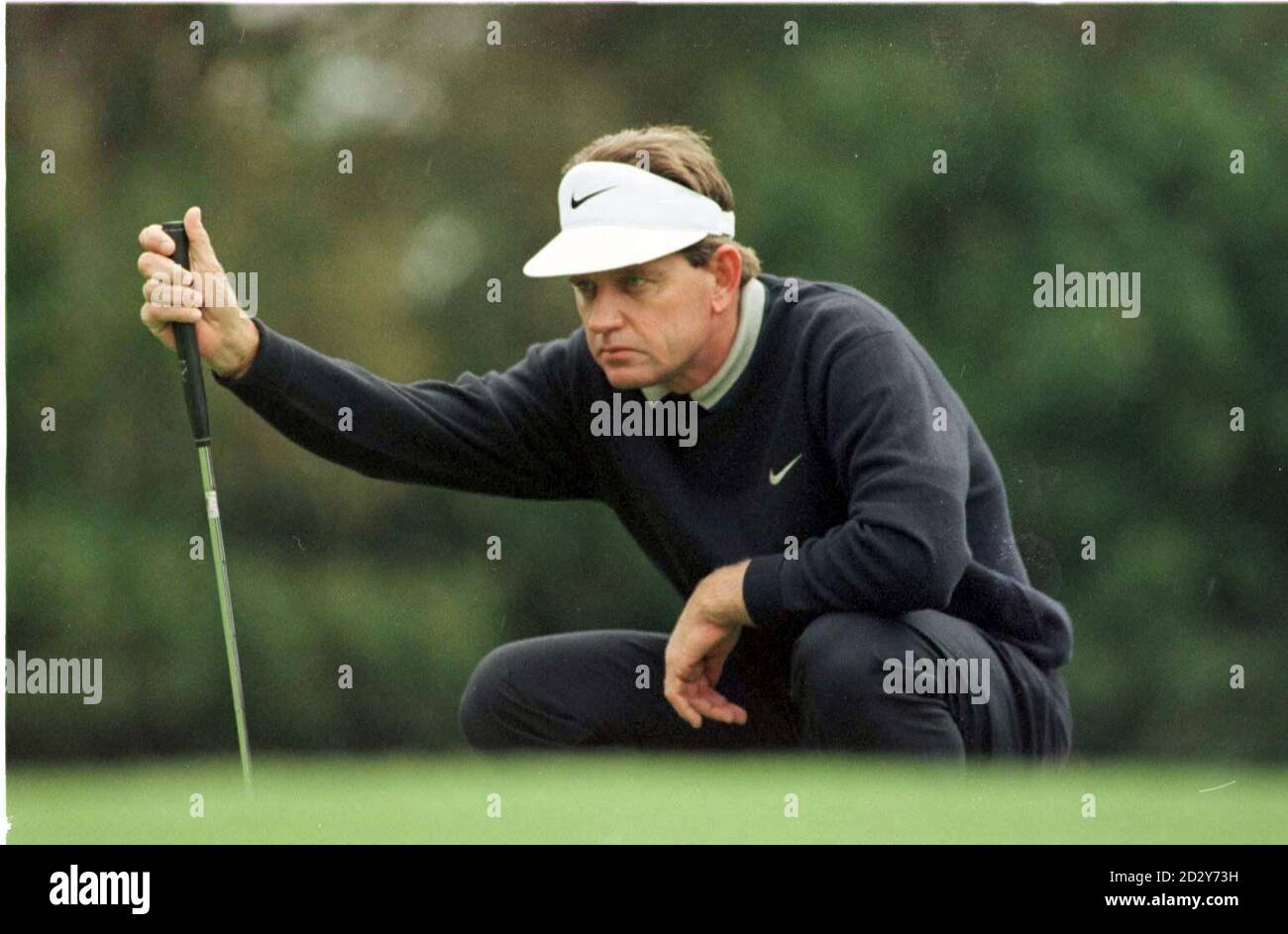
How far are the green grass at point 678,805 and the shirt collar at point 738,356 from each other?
66 cm

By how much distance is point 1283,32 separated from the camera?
432 cm

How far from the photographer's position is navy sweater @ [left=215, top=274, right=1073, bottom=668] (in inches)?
131

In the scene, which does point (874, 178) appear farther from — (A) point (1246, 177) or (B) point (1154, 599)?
(B) point (1154, 599)

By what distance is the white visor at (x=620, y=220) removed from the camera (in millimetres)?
3529

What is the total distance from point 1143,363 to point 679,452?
1431 millimetres

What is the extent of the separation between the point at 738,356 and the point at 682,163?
14.5 inches

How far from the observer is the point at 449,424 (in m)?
3.72

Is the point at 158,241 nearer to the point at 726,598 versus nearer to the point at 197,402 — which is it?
the point at 197,402

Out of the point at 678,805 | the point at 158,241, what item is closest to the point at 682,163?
the point at 158,241
